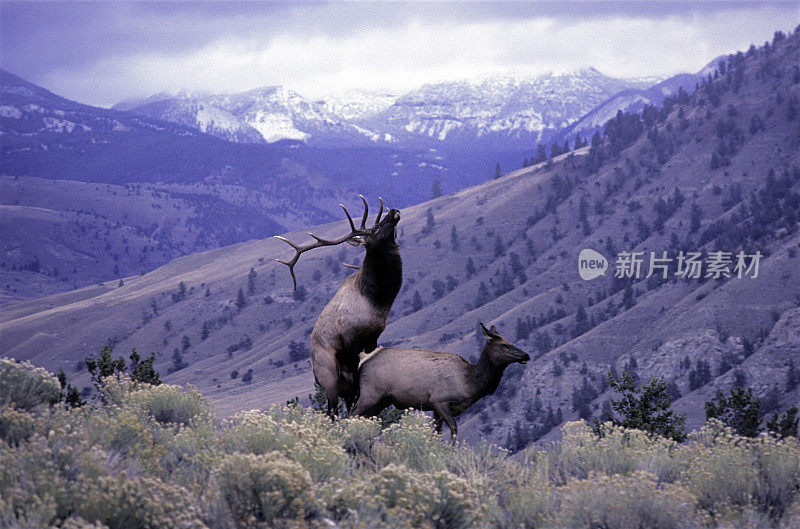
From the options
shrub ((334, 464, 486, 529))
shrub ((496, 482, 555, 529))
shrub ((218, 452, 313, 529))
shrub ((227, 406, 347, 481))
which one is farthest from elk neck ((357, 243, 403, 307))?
shrub ((218, 452, 313, 529))

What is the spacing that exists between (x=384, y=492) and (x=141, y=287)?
169 m

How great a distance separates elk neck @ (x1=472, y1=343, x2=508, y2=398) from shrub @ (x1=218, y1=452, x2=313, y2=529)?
3131mm

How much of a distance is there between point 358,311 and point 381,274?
54 centimetres

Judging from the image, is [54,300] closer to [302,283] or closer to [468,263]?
[302,283]

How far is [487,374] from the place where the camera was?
8.69m

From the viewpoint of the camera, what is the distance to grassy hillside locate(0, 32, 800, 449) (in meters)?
71.5

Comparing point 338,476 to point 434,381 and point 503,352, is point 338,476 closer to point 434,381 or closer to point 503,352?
point 434,381

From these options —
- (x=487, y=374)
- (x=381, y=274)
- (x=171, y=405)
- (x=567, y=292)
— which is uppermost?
(x=381, y=274)

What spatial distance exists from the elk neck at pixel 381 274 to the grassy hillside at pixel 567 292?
184 ft

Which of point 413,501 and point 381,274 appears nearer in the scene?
point 413,501

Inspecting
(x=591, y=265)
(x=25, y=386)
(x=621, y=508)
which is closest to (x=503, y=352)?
(x=621, y=508)

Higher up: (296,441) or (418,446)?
(296,441)

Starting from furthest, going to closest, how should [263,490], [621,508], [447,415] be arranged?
[447,415] < [621,508] < [263,490]

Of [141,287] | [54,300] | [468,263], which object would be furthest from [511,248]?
[54,300]
